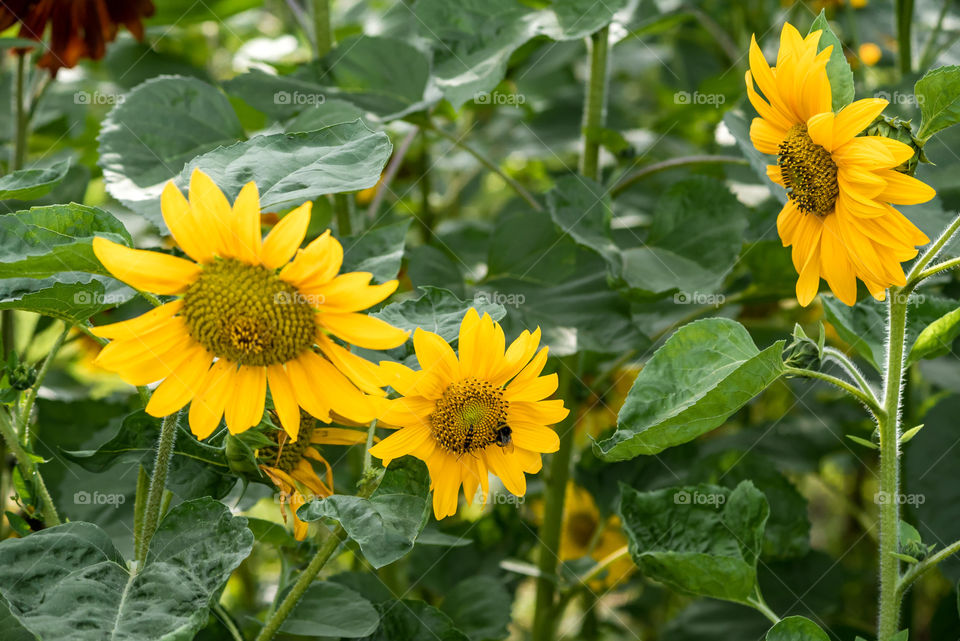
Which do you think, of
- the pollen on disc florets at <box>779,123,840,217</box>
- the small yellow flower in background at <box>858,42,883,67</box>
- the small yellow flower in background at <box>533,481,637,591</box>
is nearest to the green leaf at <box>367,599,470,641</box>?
the pollen on disc florets at <box>779,123,840,217</box>

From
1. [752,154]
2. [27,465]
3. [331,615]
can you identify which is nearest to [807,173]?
[752,154]

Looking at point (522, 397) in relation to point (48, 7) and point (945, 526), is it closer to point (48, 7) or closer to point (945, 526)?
point (945, 526)

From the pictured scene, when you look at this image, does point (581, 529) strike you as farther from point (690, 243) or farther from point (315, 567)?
point (315, 567)

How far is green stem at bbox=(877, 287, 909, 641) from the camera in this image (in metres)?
0.70

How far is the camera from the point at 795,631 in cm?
68

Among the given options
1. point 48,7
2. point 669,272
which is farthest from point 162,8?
point 669,272

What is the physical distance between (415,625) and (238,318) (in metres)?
0.37

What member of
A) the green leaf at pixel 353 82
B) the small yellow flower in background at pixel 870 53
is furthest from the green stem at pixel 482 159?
the small yellow flower in background at pixel 870 53

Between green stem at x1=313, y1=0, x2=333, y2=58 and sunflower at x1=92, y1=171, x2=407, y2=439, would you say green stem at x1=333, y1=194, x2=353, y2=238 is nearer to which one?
green stem at x1=313, y1=0, x2=333, y2=58

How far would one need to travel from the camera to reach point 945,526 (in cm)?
100

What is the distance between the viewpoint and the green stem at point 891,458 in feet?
2.31

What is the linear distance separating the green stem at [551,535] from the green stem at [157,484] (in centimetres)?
55

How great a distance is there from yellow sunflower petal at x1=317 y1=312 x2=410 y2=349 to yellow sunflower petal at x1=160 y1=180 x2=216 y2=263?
9cm
